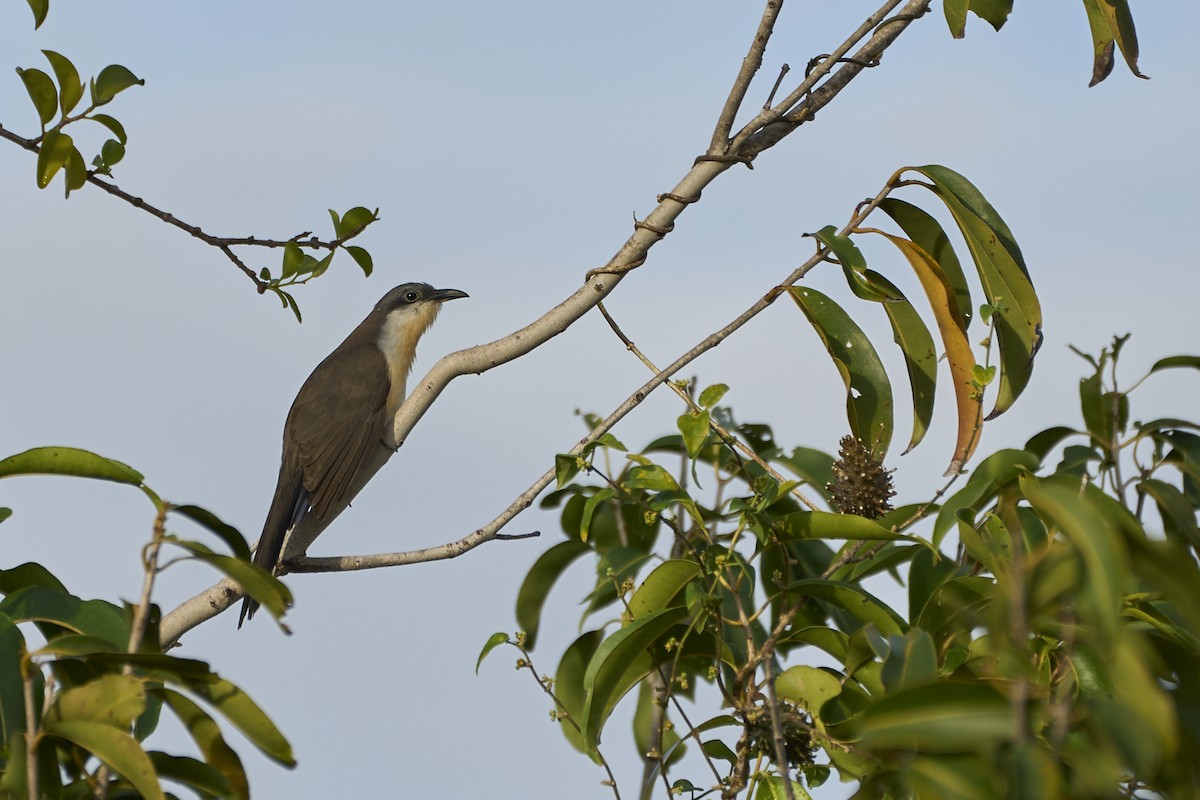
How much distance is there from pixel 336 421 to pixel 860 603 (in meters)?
3.94

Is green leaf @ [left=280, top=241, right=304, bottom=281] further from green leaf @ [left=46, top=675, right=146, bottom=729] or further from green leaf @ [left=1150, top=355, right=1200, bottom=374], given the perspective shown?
green leaf @ [left=1150, top=355, right=1200, bottom=374]

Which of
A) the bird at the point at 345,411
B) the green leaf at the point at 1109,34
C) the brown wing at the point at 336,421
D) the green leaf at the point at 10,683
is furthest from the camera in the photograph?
the brown wing at the point at 336,421

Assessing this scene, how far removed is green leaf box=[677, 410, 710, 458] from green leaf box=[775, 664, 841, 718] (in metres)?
0.58

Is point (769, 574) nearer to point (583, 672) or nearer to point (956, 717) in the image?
point (583, 672)

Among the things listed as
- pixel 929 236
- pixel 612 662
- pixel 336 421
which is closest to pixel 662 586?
pixel 612 662

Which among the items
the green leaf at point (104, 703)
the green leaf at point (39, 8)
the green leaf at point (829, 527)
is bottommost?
the green leaf at point (104, 703)

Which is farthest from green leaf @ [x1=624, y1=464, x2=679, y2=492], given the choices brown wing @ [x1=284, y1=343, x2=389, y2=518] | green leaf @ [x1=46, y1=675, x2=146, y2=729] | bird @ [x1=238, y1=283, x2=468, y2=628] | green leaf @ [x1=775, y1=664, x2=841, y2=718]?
brown wing @ [x1=284, y1=343, x2=389, y2=518]

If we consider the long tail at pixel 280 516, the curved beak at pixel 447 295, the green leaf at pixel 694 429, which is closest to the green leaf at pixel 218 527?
the green leaf at pixel 694 429

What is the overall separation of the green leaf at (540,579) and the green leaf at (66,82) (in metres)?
1.77

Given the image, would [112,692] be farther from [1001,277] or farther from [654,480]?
[1001,277]

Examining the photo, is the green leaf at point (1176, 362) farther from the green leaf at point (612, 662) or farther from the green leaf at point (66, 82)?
the green leaf at point (66, 82)

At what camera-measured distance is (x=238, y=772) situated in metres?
2.09

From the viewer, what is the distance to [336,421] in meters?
6.18

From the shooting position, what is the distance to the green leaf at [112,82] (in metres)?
3.14
